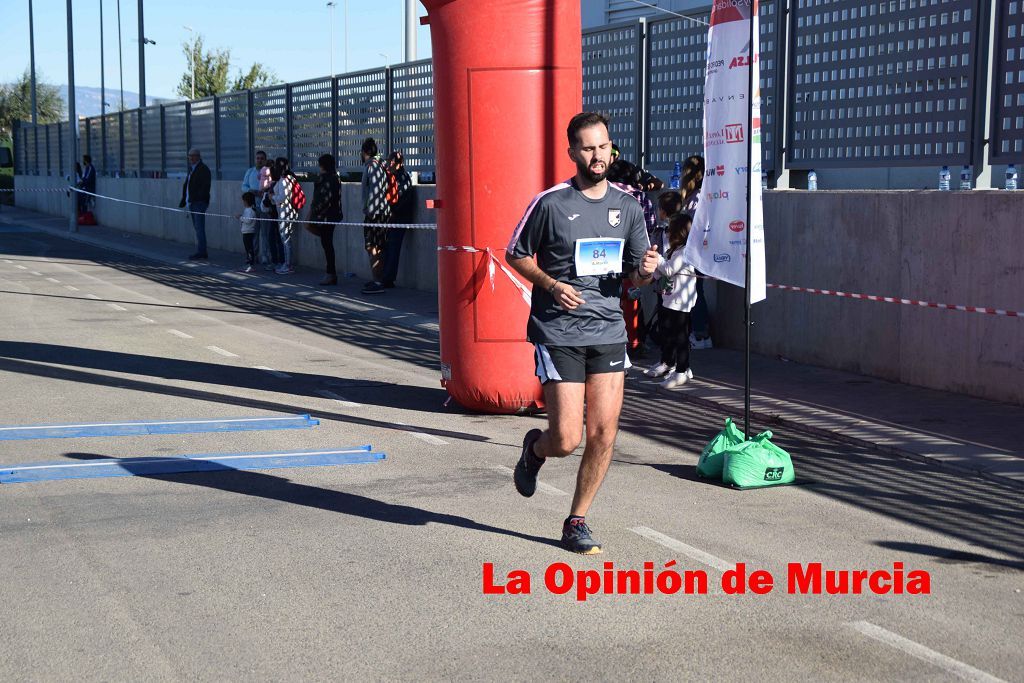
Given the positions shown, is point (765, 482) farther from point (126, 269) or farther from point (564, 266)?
point (126, 269)

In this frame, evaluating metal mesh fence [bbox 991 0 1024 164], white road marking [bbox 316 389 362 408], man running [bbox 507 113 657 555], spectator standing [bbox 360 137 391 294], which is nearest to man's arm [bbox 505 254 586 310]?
man running [bbox 507 113 657 555]

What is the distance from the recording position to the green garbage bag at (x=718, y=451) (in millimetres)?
7695

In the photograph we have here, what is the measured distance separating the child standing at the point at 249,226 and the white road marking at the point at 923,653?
1945 cm

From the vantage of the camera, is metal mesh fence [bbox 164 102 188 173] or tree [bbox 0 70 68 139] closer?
metal mesh fence [bbox 164 102 188 173]

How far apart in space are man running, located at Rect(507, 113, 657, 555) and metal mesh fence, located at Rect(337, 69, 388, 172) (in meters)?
15.3

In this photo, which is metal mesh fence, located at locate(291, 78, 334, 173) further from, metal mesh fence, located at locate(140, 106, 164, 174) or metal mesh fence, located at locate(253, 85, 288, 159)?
metal mesh fence, located at locate(140, 106, 164, 174)

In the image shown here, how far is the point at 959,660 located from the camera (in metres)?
4.73

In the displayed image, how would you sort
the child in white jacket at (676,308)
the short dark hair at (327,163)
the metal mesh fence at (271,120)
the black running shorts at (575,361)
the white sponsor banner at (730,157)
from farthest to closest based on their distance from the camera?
1. the metal mesh fence at (271,120)
2. the short dark hair at (327,163)
3. the child in white jacket at (676,308)
4. the white sponsor banner at (730,157)
5. the black running shorts at (575,361)

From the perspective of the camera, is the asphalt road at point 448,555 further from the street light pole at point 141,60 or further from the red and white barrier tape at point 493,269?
the street light pole at point 141,60

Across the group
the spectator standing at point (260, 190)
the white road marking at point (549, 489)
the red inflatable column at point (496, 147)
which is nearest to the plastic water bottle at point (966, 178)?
the red inflatable column at point (496, 147)

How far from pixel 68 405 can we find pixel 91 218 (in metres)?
32.2

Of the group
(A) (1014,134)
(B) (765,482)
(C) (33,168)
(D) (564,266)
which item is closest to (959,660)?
(D) (564,266)

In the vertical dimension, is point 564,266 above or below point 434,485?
above

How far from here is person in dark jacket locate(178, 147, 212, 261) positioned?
27.2 m
